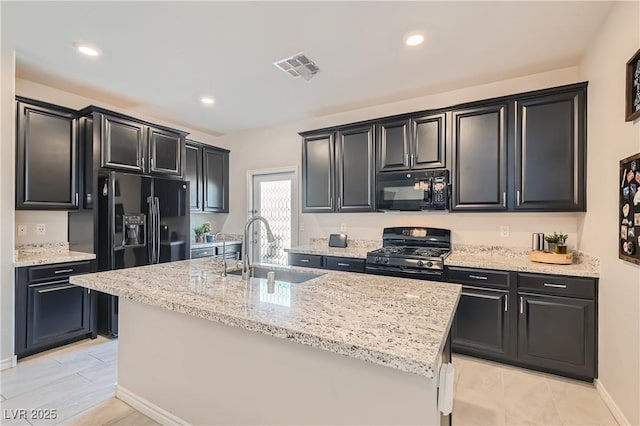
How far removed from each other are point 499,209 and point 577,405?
159 centimetres

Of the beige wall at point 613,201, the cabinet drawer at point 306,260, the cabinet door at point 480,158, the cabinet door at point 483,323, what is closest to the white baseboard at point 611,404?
the beige wall at point 613,201

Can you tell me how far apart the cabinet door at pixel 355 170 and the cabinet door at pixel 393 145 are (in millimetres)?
119

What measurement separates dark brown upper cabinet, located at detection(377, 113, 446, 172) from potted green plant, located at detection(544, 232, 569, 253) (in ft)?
3.90

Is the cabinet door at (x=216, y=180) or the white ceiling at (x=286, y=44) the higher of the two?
the white ceiling at (x=286, y=44)

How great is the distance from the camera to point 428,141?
10.6ft

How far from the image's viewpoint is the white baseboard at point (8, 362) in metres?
2.57

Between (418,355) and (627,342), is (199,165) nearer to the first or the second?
(418,355)

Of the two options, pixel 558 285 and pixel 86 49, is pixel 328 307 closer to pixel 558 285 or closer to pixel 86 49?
pixel 558 285

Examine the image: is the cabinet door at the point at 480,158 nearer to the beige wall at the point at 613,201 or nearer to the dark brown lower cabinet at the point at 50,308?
the beige wall at the point at 613,201

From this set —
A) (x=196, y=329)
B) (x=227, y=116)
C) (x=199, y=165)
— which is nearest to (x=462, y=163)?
(x=196, y=329)

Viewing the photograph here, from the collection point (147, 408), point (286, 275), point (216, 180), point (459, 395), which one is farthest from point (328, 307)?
point (216, 180)

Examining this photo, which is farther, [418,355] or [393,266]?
[393,266]

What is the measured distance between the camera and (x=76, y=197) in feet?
10.8

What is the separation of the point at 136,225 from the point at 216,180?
1749mm
